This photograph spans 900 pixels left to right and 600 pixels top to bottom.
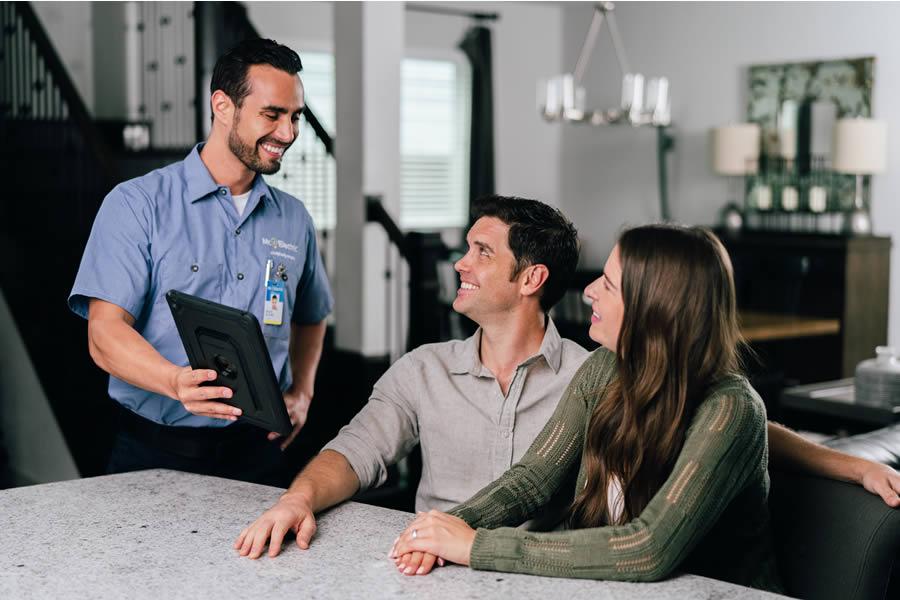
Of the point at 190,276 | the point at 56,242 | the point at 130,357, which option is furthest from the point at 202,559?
the point at 56,242

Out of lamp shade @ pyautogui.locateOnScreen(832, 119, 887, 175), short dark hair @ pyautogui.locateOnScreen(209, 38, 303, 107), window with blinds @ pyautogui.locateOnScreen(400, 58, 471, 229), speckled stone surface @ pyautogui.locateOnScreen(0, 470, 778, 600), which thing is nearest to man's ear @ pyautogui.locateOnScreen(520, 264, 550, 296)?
speckled stone surface @ pyautogui.locateOnScreen(0, 470, 778, 600)

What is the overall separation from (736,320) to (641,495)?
33 cm

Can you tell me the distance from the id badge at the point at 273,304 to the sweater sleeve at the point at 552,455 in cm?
77

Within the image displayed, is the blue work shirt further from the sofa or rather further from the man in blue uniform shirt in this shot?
the sofa

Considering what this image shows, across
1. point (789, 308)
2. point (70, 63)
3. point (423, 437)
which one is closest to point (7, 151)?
point (70, 63)

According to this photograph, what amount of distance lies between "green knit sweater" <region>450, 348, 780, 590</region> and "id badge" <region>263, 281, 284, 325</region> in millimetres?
784

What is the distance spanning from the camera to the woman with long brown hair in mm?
1543

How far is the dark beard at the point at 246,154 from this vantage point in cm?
227

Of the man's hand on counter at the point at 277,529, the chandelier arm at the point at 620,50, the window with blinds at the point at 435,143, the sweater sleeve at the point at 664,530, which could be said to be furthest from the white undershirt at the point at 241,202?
the chandelier arm at the point at 620,50

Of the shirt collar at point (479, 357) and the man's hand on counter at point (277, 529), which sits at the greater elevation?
the shirt collar at point (479, 357)

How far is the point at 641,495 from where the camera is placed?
5.50ft

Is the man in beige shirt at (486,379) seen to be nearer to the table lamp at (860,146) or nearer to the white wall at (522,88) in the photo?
the table lamp at (860,146)

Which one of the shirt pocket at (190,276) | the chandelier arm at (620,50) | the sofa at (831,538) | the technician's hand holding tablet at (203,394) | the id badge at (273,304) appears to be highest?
the chandelier arm at (620,50)

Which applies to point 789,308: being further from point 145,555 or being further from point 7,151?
point 145,555
